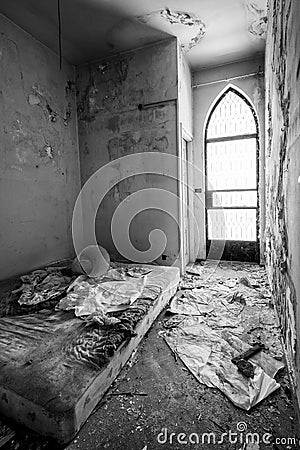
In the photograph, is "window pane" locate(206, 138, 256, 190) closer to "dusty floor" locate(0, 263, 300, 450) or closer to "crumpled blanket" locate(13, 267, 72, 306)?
"crumpled blanket" locate(13, 267, 72, 306)

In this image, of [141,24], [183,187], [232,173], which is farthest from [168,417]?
[141,24]

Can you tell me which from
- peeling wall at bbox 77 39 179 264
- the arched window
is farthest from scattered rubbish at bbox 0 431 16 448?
the arched window

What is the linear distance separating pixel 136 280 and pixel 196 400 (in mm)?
1392

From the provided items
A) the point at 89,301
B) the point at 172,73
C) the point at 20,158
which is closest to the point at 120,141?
the point at 172,73

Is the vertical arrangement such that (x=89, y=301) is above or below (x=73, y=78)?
below

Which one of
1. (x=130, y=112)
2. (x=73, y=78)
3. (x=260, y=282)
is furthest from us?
(x=73, y=78)

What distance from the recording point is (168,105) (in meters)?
3.48

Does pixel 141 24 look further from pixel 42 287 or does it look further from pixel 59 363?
pixel 59 363

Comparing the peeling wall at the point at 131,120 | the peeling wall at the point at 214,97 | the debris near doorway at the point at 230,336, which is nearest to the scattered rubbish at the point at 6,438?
the debris near doorway at the point at 230,336

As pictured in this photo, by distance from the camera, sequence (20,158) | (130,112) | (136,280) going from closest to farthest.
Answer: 1. (136,280)
2. (20,158)
3. (130,112)

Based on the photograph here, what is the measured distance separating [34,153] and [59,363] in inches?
107

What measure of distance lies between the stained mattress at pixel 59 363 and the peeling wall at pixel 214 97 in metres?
2.66

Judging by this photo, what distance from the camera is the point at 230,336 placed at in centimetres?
208

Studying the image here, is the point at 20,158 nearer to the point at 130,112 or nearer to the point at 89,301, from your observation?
the point at 130,112
